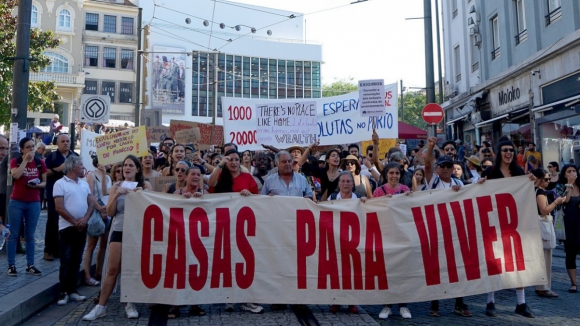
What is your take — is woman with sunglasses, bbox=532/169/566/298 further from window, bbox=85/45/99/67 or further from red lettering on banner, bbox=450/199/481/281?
window, bbox=85/45/99/67

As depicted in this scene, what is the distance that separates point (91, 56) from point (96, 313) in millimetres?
47309

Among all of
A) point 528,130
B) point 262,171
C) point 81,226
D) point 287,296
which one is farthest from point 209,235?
point 528,130

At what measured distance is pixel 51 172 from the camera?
8.30 metres

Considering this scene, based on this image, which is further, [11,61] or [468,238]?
[11,61]

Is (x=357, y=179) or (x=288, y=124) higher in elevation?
(x=288, y=124)

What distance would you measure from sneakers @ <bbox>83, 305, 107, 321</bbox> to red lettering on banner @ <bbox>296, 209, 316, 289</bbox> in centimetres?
216

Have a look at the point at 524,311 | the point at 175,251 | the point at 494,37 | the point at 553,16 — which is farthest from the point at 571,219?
the point at 494,37

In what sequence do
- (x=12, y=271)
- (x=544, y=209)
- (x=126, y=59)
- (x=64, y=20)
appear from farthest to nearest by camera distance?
(x=126, y=59) → (x=64, y=20) → (x=12, y=271) → (x=544, y=209)

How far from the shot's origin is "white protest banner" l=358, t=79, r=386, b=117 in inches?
357

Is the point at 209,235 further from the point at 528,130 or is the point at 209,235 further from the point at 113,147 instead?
the point at 528,130

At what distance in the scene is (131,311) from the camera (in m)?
5.96

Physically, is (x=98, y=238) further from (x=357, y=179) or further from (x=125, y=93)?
(x=125, y=93)

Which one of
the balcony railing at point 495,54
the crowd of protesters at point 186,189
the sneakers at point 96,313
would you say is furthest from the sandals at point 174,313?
the balcony railing at point 495,54

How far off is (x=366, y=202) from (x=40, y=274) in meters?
4.53
